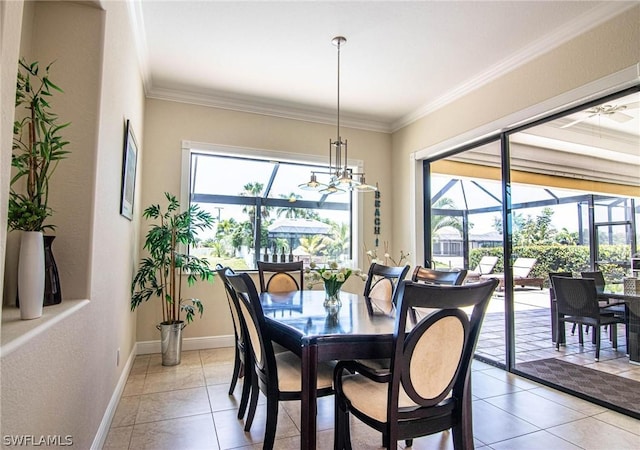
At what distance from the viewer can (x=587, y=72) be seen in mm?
2783

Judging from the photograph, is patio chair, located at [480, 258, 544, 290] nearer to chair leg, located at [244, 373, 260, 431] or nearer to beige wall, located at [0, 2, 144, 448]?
chair leg, located at [244, 373, 260, 431]

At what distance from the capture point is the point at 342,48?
10.8 feet

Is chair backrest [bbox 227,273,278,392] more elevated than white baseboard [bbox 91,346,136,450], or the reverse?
chair backrest [bbox 227,273,278,392]

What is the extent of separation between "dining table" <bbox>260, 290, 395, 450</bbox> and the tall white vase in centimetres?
106

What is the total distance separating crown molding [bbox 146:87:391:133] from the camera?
419 centimetres

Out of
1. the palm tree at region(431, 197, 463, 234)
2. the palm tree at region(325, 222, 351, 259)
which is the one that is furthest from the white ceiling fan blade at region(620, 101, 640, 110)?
the palm tree at region(325, 222, 351, 259)

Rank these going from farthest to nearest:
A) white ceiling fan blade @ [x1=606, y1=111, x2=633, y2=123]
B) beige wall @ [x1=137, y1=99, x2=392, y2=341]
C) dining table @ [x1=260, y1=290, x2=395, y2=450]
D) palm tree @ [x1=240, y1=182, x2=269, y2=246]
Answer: palm tree @ [x1=240, y1=182, x2=269, y2=246] → beige wall @ [x1=137, y1=99, x2=392, y2=341] → white ceiling fan blade @ [x1=606, y1=111, x2=633, y2=123] → dining table @ [x1=260, y1=290, x2=395, y2=450]

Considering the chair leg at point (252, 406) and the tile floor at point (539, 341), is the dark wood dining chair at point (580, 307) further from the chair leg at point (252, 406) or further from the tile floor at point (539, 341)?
A: the chair leg at point (252, 406)

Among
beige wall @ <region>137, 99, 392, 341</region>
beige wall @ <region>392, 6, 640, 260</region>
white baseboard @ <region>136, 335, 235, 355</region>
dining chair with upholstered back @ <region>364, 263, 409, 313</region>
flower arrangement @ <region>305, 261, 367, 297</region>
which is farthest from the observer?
beige wall @ <region>137, 99, 392, 341</region>

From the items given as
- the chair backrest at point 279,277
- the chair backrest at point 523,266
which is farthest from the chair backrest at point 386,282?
the chair backrest at point 523,266

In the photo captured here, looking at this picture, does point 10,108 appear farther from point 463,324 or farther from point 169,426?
point 169,426

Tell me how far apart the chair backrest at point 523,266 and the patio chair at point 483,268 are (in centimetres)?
25

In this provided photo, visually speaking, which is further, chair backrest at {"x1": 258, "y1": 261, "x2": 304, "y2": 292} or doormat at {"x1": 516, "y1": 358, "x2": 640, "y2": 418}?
chair backrest at {"x1": 258, "y1": 261, "x2": 304, "y2": 292}

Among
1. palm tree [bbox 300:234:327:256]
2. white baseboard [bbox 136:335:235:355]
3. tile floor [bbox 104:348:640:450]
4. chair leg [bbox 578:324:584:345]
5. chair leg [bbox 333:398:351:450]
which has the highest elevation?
palm tree [bbox 300:234:327:256]
